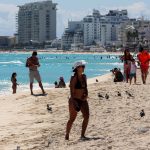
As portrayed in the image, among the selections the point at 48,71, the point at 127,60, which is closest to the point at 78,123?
the point at 127,60

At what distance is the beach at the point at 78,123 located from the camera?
27.4 ft

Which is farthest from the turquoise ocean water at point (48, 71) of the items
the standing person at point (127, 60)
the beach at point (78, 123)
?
the beach at point (78, 123)

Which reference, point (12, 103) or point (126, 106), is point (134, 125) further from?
point (12, 103)

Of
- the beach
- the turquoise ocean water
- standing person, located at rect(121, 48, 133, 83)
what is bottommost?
the turquoise ocean water

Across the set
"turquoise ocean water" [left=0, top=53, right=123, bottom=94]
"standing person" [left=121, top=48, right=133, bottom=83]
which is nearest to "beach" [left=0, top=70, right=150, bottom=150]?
"standing person" [left=121, top=48, right=133, bottom=83]

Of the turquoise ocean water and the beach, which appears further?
the turquoise ocean water

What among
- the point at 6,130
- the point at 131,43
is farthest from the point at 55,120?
the point at 131,43

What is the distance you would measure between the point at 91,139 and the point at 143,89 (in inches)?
248

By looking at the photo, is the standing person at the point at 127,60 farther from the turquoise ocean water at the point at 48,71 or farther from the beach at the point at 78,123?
the turquoise ocean water at the point at 48,71

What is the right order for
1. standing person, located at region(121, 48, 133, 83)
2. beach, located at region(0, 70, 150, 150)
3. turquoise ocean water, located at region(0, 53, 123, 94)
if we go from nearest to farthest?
beach, located at region(0, 70, 150, 150) → standing person, located at region(121, 48, 133, 83) → turquoise ocean water, located at region(0, 53, 123, 94)

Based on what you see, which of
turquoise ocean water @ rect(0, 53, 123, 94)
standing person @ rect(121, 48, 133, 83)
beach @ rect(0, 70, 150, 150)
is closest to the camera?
beach @ rect(0, 70, 150, 150)

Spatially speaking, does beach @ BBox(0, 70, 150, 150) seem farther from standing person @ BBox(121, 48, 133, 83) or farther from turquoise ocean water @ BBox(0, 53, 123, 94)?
turquoise ocean water @ BBox(0, 53, 123, 94)

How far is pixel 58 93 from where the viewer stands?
619 inches

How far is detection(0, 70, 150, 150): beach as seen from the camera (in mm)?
8352
